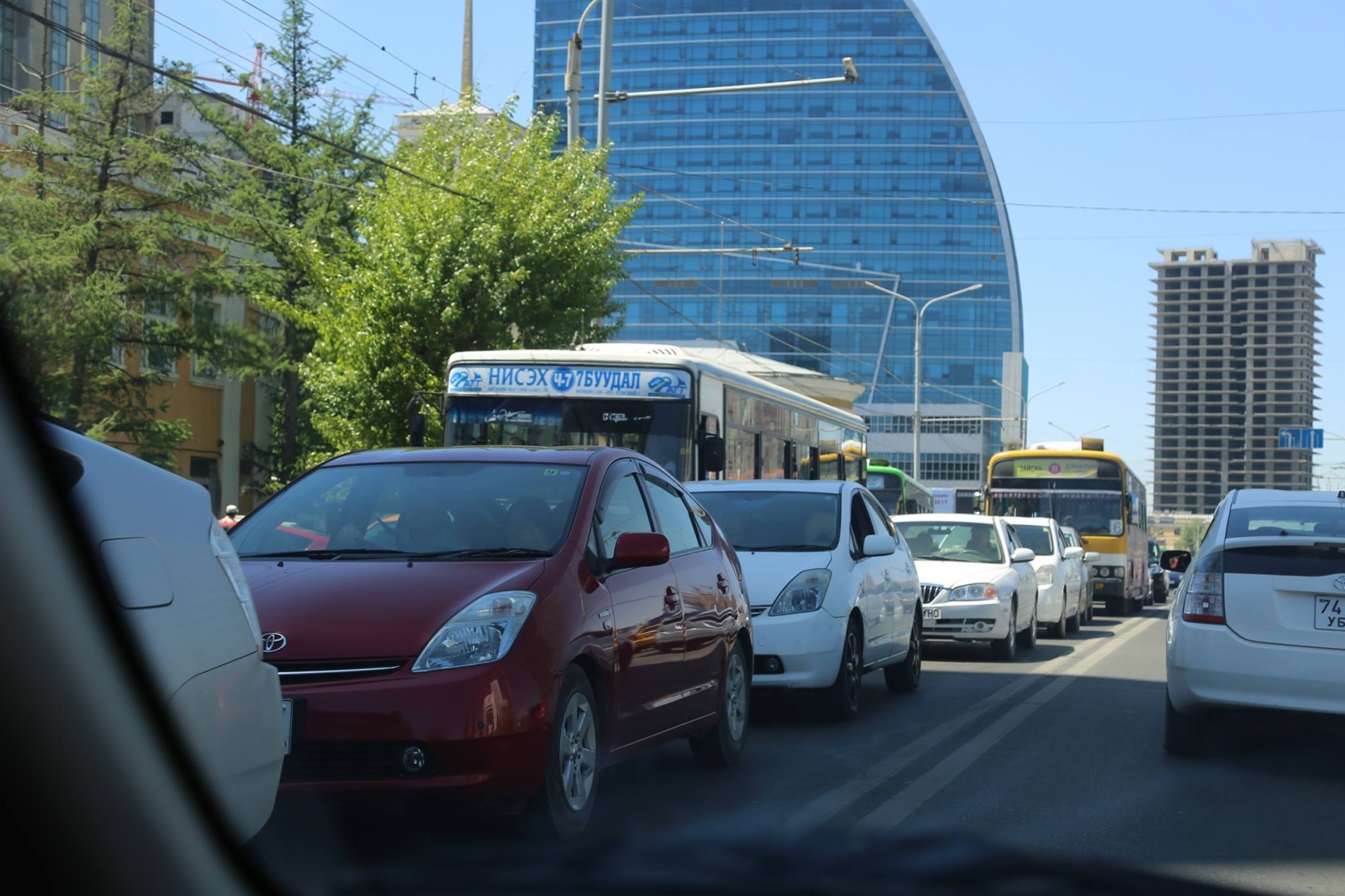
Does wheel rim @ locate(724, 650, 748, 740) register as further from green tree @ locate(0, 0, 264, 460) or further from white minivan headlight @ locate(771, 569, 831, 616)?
green tree @ locate(0, 0, 264, 460)

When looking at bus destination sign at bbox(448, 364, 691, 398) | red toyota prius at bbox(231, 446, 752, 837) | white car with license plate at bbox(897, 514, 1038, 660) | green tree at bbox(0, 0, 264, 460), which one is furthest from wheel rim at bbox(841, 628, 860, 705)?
green tree at bbox(0, 0, 264, 460)

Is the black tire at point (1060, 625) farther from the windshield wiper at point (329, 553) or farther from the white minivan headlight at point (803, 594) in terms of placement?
the windshield wiper at point (329, 553)

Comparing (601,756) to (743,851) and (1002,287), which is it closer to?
(743,851)

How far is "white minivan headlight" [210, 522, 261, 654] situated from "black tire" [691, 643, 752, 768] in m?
3.87

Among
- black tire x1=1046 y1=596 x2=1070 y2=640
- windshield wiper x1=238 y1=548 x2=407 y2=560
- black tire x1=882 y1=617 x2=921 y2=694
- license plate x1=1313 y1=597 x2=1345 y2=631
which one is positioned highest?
windshield wiper x1=238 y1=548 x2=407 y2=560

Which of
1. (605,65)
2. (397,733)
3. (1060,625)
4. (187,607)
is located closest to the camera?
(187,607)

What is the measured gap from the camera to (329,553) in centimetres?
647

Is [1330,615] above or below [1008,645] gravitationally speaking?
above

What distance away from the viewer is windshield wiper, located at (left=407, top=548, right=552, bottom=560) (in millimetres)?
6262

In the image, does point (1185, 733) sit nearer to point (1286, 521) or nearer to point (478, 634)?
point (1286, 521)

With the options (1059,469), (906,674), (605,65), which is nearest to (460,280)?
(605,65)

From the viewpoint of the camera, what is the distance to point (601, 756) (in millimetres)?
6301

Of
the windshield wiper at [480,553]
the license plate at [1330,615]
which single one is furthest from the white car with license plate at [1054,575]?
the windshield wiper at [480,553]

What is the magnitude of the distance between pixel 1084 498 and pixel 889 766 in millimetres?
22230
